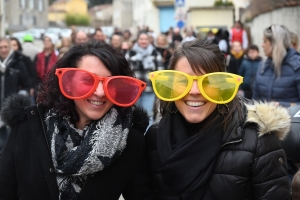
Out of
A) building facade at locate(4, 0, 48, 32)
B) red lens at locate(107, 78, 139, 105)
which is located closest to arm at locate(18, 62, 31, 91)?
red lens at locate(107, 78, 139, 105)

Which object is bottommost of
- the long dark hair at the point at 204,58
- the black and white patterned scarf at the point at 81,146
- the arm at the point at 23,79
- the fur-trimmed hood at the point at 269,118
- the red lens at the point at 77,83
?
the arm at the point at 23,79

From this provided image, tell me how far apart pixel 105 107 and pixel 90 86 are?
16 cm

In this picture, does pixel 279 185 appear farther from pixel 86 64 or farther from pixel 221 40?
pixel 221 40

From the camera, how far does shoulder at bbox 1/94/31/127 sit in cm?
309

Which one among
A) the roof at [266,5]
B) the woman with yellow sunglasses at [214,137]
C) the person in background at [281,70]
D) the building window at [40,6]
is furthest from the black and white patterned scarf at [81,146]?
the building window at [40,6]

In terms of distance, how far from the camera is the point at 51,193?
2.94 meters

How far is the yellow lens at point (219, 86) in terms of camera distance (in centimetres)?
289

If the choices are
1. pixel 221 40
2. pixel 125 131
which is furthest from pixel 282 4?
pixel 125 131

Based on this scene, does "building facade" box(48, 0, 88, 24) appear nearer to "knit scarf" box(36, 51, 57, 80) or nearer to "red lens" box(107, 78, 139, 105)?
"knit scarf" box(36, 51, 57, 80)

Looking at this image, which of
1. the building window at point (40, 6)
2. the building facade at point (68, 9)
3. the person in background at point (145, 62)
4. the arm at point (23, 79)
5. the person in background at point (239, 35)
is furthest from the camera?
the building facade at point (68, 9)

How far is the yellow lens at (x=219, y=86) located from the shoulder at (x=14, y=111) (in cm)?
104

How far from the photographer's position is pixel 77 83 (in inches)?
117

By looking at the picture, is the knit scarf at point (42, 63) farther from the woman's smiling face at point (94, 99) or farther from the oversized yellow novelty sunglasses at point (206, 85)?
the oversized yellow novelty sunglasses at point (206, 85)

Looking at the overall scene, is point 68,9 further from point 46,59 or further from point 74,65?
point 74,65
